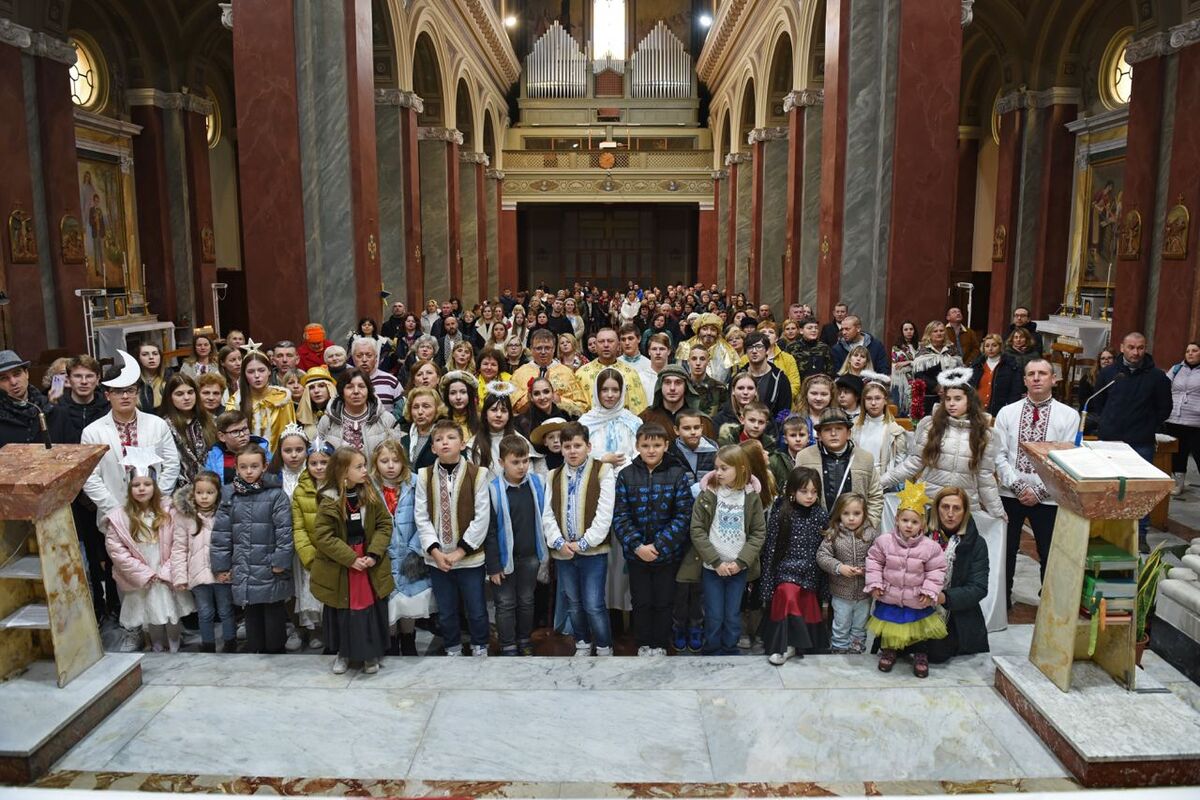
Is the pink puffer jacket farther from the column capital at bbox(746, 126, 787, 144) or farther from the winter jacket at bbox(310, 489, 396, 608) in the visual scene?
the column capital at bbox(746, 126, 787, 144)

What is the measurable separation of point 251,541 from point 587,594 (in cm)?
196

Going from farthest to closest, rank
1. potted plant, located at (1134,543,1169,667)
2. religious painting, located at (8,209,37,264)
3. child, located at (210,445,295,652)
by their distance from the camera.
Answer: religious painting, located at (8,209,37,264)
child, located at (210,445,295,652)
potted plant, located at (1134,543,1169,667)

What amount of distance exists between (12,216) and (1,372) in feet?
27.9

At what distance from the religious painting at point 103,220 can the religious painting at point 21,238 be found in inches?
148

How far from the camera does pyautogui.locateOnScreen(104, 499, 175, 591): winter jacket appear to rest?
4934mm

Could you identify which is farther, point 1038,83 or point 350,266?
point 1038,83

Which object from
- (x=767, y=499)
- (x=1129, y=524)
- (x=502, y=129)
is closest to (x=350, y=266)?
(x=767, y=499)

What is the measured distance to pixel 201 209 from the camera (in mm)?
18891

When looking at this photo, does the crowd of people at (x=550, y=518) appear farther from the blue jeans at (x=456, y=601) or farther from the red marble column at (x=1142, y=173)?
the red marble column at (x=1142, y=173)

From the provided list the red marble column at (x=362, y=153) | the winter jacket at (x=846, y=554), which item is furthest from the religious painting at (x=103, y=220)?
the winter jacket at (x=846, y=554)

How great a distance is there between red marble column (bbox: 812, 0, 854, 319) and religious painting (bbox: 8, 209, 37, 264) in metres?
11.4

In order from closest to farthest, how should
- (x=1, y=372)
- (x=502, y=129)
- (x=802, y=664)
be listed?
(x=802, y=664) < (x=1, y=372) < (x=502, y=129)

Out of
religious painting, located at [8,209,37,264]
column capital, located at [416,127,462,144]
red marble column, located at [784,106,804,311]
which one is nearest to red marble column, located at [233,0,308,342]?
religious painting, located at [8,209,37,264]

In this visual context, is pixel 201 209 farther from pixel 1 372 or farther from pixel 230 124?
pixel 1 372
